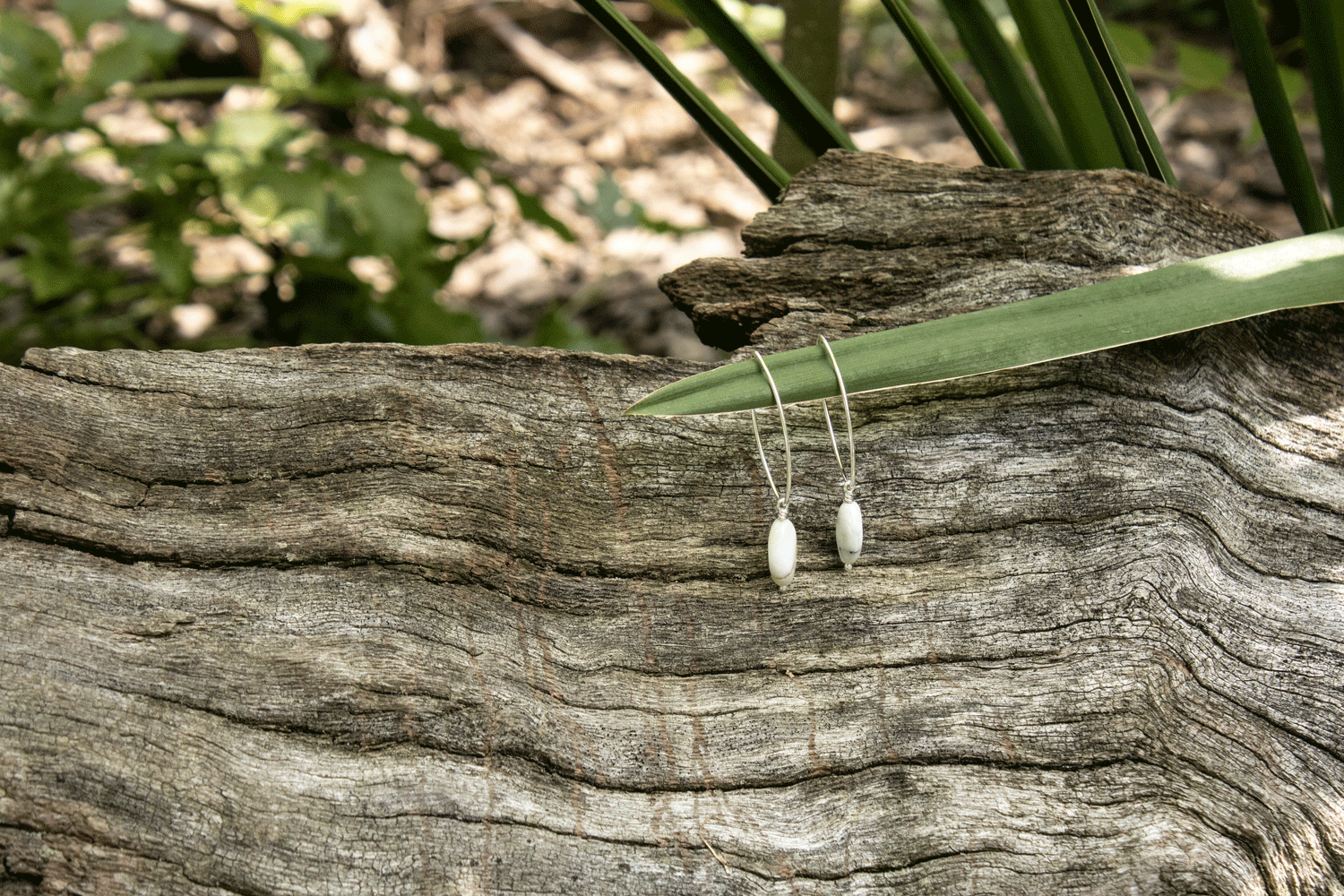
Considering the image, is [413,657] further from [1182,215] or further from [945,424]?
[1182,215]

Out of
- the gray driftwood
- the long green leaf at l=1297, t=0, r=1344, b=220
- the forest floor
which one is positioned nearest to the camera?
the gray driftwood

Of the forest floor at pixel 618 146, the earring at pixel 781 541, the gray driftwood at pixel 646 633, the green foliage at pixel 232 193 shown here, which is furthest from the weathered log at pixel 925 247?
the forest floor at pixel 618 146

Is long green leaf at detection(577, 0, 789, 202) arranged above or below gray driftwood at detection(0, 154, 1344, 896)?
above

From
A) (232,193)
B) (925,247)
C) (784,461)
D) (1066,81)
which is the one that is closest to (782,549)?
(784,461)

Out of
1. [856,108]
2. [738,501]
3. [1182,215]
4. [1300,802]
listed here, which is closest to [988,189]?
[1182,215]

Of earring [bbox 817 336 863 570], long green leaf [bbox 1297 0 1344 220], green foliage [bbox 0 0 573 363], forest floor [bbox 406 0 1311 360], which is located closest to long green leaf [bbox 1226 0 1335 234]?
long green leaf [bbox 1297 0 1344 220]

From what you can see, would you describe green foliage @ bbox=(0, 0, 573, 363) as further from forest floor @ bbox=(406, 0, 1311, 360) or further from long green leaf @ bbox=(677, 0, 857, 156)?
forest floor @ bbox=(406, 0, 1311, 360)
